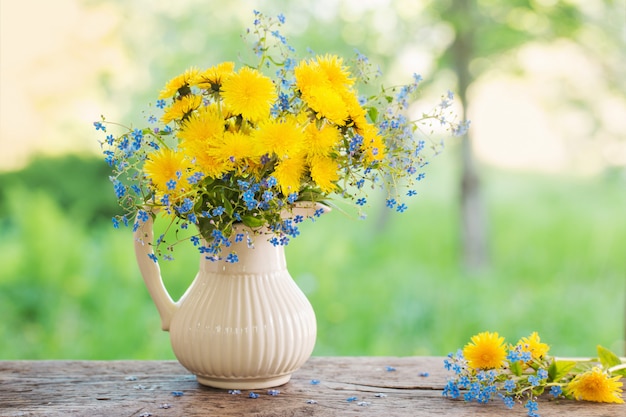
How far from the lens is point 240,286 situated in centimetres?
109

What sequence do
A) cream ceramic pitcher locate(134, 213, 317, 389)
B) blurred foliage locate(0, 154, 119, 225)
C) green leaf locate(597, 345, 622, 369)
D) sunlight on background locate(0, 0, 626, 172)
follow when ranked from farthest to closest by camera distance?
blurred foliage locate(0, 154, 119, 225) → sunlight on background locate(0, 0, 626, 172) → green leaf locate(597, 345, 622, 369) → cream ceramic pitcher locate(134, 213, 317, 389)

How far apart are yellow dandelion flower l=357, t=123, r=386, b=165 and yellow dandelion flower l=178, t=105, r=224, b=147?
0.65 ft

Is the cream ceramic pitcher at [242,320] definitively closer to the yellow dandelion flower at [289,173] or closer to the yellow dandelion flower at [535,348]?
the yellow dandelion flower at [289,173]

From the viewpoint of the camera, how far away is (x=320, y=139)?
3.26 ft

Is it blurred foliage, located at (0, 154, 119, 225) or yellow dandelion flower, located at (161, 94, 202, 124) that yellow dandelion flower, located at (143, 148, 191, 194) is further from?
blurred foliage, located at (0, 154, 119, 225)

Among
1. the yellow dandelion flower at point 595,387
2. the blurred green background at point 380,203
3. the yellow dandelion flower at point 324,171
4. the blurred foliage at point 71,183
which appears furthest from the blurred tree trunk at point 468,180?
the yellow dandelion flower at point 324,171

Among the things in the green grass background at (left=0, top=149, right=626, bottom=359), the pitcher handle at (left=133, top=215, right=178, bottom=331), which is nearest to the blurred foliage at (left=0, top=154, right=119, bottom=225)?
the green grass background at (left=0, top=149, right=626, bottom=359)

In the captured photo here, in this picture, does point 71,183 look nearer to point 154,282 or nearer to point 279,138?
point 154,282

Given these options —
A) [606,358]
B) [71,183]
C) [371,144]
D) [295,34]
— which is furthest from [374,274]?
[371,144]

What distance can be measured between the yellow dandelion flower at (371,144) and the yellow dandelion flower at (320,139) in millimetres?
43

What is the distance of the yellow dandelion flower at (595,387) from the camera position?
109 cm

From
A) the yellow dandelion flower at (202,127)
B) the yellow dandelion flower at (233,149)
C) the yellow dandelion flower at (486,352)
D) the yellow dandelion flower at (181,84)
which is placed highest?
the yellow dandelion flower at (181,84)

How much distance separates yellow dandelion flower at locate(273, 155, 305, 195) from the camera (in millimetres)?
976

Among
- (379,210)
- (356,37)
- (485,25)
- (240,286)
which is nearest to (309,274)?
(379,210)
